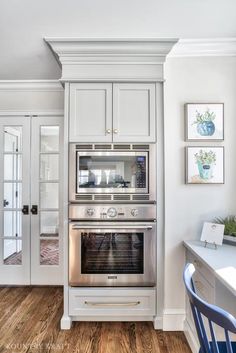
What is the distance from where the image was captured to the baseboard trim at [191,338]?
1.95 metres

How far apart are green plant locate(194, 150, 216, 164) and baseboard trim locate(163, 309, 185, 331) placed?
4.45 feet

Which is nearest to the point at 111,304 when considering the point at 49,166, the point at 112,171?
the point at 112,171

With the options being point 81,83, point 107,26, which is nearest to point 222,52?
point 107,26

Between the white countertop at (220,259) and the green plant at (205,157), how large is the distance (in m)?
0.72

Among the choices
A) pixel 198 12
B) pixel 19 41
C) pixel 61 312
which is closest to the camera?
pixel 198 12

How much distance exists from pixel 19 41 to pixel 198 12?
151cm

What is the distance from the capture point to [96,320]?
2.35 metres

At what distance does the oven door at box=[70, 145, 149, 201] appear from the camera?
227 centimetres

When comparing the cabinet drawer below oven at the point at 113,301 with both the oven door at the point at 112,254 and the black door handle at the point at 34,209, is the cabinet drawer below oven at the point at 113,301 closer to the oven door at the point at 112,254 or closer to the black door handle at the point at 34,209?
the oven door at the point at 112,254

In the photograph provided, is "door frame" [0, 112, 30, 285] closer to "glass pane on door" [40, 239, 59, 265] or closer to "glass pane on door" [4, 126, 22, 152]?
"glass pane on door" [4, 126, 22, 152]

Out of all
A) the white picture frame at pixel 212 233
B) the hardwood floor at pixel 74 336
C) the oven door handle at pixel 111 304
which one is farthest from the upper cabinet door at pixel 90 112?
the hardwood floor at pixel 74 336

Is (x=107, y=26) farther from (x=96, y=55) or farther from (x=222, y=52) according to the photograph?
(x=222, y=52)

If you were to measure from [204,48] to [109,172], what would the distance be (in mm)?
1409

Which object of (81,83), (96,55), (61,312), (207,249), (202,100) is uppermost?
(96,55)
